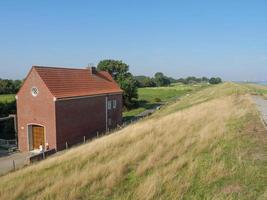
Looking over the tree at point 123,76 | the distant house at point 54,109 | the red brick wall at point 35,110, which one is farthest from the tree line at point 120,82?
the red brick wall at point 35,110

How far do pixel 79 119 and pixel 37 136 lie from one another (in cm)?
413

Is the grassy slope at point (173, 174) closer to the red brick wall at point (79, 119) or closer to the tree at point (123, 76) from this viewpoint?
the red brick wall at point (79, 119)

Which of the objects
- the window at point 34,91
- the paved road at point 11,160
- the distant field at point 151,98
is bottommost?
the paved road at point 11,160

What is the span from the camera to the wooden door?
27.7 metres

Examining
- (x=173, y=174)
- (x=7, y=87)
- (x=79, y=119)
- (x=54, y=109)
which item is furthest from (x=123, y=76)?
(x=173, y=174)

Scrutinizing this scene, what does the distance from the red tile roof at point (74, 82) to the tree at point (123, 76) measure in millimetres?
20242

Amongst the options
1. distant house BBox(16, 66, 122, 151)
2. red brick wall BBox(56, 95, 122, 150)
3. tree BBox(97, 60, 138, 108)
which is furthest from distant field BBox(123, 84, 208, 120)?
distant house BBox(16, 66, 122, 151)

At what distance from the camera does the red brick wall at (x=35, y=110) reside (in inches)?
1054

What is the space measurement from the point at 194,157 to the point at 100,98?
2549cm

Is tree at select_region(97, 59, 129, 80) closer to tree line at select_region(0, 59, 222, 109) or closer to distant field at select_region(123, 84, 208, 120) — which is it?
tree line at select_region(0, 59, 222, 109)

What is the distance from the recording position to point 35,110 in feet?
91.6

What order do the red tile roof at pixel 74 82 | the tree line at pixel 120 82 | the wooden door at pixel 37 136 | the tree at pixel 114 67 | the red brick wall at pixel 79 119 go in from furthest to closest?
1. the tree at pixel 114 67
2. the tree line at pixel 120 82
3. the red tile roof at pixel 74 82
4. the wooden door at pixel 37 136
5. the red brick wall at pixel 79 119

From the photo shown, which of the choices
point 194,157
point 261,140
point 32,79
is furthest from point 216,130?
point 32,79

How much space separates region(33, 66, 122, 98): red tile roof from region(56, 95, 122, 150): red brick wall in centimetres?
78
